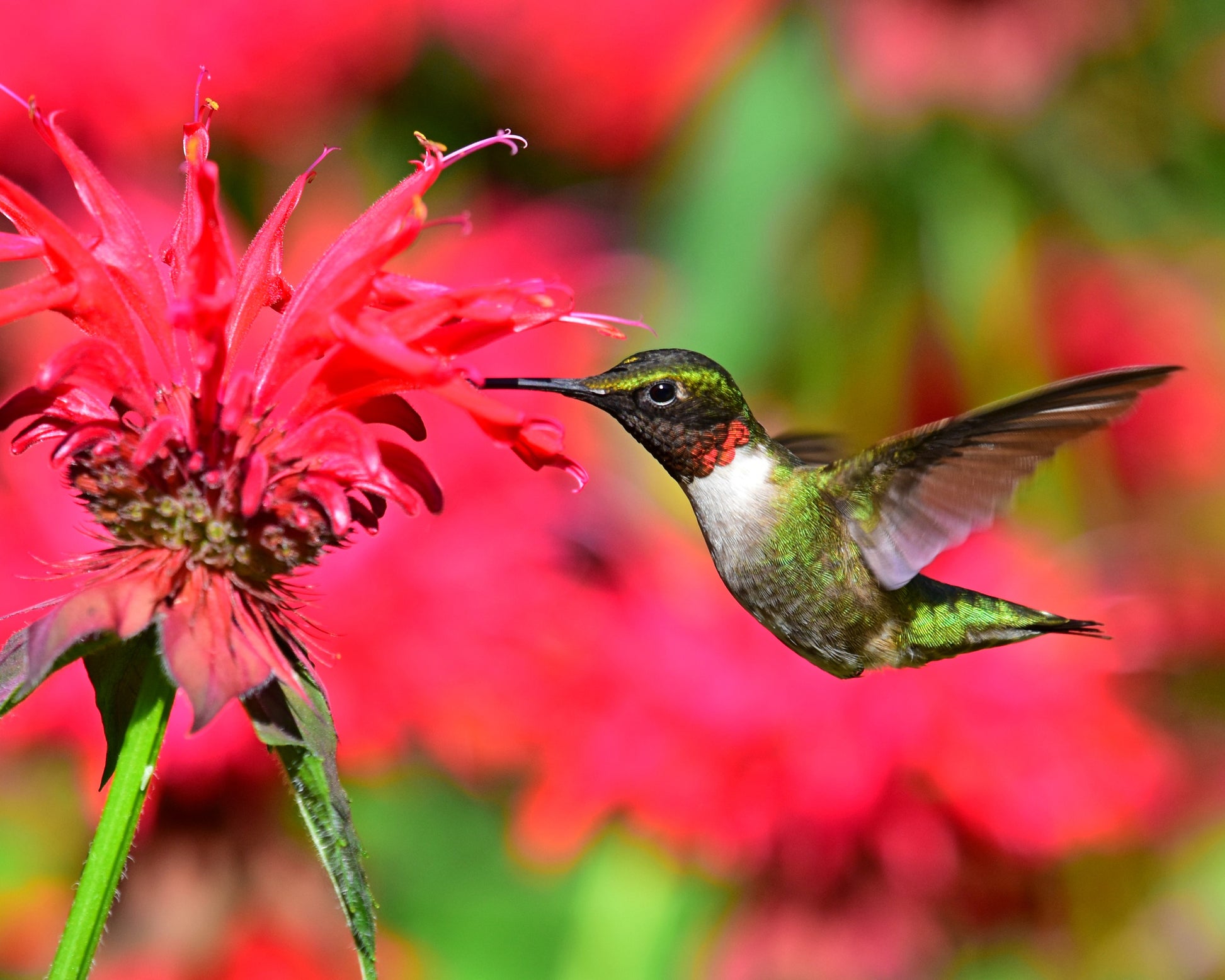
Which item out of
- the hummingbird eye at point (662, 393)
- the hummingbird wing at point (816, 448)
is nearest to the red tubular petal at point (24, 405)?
the hummingbird eye at point (662, 393)

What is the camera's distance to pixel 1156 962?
139cm

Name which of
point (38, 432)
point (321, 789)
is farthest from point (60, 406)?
point (321, 789)

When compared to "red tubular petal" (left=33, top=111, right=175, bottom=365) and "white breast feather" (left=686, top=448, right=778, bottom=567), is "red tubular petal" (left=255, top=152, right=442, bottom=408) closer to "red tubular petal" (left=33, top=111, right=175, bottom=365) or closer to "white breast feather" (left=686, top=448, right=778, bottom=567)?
"red tubular petal" (left=33, top=111, right=175, bottom=365)

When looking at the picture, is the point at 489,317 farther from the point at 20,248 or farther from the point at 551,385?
the point at 20,248

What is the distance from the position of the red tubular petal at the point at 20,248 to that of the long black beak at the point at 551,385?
0.74 ft

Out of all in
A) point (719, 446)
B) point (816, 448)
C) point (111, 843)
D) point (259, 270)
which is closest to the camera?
point (111, 843)

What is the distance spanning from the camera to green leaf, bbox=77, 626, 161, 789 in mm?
655

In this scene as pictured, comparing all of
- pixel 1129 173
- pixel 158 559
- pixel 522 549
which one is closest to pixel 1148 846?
pixel 522 549

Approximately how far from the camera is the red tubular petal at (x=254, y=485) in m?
0.65

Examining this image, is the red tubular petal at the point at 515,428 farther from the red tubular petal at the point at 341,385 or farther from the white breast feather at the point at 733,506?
the white breast feather at the point at 733,506

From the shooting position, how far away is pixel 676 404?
2.79 ft

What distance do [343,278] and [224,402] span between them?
0.27 ft

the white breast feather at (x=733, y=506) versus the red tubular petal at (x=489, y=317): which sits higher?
the red tubular petal at (x=489, y=317)

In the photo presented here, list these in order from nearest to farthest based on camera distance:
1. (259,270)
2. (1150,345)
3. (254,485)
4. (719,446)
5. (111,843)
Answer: (111,843) < (254,485) < (259,270) < (719,446) < (1150,345)
